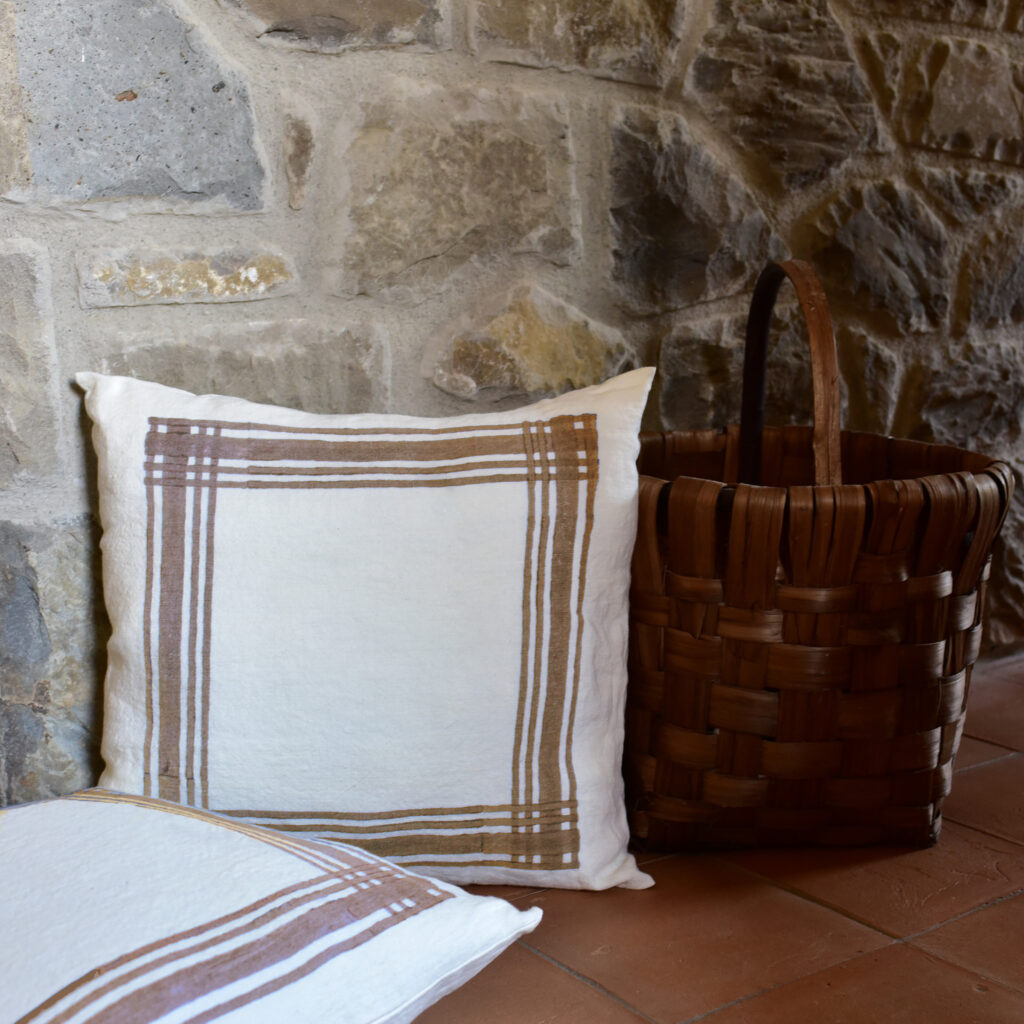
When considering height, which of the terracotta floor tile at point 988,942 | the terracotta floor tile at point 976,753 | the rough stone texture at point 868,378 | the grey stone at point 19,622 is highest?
the rough stone texture at point 868,378

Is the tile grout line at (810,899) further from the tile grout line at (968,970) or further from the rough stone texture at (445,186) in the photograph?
the rough stone texture at (445,186)

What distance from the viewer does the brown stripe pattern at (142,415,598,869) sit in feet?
3.00

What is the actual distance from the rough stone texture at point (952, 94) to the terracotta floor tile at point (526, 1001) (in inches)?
45.4

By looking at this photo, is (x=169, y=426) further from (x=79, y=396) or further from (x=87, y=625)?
(x=87, y=625)

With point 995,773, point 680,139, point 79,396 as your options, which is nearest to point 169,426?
point 79,396

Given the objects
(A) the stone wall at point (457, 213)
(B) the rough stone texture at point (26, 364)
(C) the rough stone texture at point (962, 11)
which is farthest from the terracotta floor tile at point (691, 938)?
(C) the rough stone texture at point (962, 11)

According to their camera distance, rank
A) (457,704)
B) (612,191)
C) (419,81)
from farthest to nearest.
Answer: (612,191) → (419,81) → (457,704)

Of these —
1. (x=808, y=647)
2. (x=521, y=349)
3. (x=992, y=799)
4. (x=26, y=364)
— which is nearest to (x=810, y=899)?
(x=808, y=647)

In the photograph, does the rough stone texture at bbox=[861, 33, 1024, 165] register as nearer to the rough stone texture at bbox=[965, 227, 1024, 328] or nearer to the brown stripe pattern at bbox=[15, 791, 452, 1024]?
the rough stone texture at bbox=[965, 227, 1024, 328]

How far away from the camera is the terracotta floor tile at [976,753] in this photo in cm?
130

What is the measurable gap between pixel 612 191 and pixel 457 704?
0.63 m

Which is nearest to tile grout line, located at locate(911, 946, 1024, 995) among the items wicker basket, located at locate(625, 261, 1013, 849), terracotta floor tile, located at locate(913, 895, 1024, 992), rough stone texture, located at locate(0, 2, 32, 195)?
terracotta floor tile, located at locate(913, 895, 1024, 992)

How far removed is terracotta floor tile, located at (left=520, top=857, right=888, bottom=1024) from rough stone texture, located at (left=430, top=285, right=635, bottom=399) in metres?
0.52

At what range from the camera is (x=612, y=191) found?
123 centimetres
